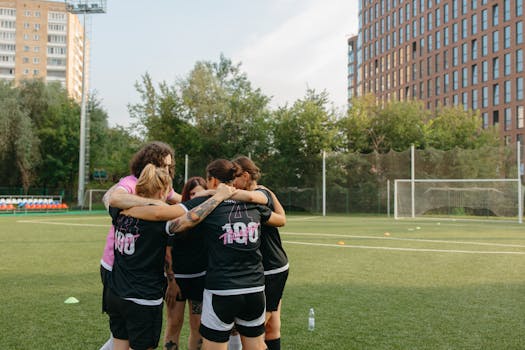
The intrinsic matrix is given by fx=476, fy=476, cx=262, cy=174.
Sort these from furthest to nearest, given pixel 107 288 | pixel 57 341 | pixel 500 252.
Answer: pixel 500 252, pixel 57 341, pixel 107 288

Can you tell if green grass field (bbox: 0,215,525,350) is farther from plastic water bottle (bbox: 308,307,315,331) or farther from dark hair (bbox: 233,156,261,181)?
dark hair (bbox: 233,156,261,181)

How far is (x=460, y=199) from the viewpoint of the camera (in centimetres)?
2684

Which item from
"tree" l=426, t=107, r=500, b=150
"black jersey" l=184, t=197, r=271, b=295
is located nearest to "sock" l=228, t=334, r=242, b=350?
"black jersey" l=184, t=197, r=271, b=295

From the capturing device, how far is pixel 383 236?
15.7 m

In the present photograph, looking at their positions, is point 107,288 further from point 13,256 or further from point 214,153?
point 214,153

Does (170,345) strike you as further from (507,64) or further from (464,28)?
(464,28)

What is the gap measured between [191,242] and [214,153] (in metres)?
35.9

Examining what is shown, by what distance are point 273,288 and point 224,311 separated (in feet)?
2.46

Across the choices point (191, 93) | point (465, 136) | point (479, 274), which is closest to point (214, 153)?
point (191, 93)

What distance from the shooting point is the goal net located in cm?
2561

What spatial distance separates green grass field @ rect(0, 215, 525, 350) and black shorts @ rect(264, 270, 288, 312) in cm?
97

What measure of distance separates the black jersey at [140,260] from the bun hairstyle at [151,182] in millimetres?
195

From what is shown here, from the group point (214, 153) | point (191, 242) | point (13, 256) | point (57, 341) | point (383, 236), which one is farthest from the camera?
point (214, 153)

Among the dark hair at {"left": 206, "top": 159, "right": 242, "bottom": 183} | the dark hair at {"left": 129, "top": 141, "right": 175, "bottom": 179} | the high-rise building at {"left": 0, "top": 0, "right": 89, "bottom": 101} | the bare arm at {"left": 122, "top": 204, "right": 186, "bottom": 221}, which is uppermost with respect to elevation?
the high-rise building at {"left": 0, "top": 0, "right": 89, "bottom": 101}
